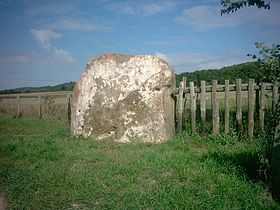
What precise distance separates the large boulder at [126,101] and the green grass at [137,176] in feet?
2.43

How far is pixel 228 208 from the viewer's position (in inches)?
173

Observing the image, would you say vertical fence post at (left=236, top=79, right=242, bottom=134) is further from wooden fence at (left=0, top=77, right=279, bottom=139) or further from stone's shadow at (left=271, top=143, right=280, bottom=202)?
stone's shadow at (left=271, top=143, right=280, bottom=202)

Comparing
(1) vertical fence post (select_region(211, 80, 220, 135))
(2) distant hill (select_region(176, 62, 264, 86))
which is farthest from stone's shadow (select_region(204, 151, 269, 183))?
(1) vertical fence post (select_region(211, 80, 220, 135))

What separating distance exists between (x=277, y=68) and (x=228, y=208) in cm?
245

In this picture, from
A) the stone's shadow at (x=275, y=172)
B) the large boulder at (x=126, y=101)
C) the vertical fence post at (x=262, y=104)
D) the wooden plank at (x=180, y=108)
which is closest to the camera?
the stone's shadow at (x=275, y=172)

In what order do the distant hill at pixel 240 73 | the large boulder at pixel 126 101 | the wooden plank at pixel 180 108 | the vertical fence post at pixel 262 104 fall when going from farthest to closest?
1. the wooden plank at pixel 180 108
2. the large boulder at pixel 126 101
3. the vertical fence post at pixel 262 104
4. the distant hill at pixel 240 73

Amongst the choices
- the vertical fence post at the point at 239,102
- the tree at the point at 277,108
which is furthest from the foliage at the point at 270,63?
the vertical fence post at the point at 239,102

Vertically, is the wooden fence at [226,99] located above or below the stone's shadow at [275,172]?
above

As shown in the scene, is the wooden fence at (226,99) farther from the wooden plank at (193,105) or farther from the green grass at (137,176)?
the green grass at (137,176)

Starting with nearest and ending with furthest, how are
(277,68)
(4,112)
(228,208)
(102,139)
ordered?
1. (228,208)
2. (277,68)
3. (102,139)
4. (4,112)

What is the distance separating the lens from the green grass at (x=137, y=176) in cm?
483

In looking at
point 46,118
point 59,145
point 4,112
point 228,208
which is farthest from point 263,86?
point 4,112

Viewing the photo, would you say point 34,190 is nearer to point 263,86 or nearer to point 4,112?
point 263,86

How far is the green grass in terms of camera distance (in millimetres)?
4828
